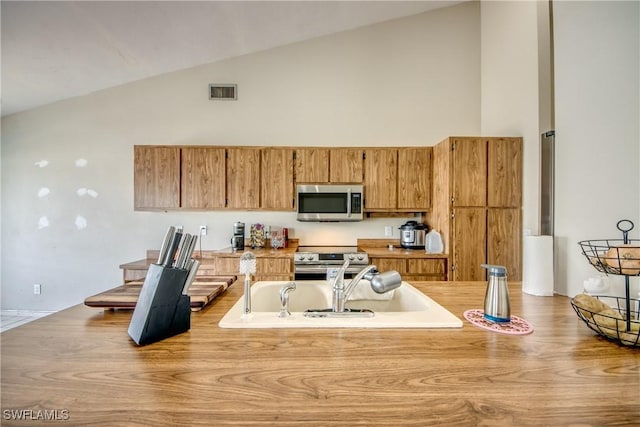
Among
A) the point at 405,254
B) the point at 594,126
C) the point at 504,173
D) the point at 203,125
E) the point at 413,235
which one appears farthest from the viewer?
the point at 203,125

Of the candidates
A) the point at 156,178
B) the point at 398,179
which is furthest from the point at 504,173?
the point at 156,178

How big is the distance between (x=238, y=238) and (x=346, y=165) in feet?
5.05

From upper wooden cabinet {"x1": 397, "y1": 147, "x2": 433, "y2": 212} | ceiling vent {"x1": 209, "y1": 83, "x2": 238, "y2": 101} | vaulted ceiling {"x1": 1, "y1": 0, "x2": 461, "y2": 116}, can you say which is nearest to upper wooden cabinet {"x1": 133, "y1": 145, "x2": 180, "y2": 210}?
ceiling vent {"x1": 209, "y1": 83, "x2": 238, "y2": 101}

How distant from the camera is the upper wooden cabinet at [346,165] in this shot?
128 inches

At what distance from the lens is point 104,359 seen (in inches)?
30.1

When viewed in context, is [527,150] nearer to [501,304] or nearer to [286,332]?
[501,304]

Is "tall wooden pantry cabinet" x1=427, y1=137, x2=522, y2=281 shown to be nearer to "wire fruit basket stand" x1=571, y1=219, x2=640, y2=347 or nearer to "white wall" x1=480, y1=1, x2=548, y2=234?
"white wall" x1=480, y1=1, x2=548, y2=234

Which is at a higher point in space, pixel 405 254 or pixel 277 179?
pixel 277 179

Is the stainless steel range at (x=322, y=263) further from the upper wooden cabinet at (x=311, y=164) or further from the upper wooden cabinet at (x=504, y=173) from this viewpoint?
the upper wooden cabinet at (x=504, y=173)

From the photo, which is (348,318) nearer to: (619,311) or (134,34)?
(619,311)

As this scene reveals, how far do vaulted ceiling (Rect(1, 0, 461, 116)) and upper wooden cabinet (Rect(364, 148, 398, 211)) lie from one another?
1654mm

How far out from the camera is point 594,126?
4.55ft

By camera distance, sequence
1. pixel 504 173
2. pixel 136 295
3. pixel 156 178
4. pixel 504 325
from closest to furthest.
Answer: pixel 504 325
pixel 136 295
pixel 504 173
pixel 156 178

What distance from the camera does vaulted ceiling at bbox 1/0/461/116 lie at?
2463mm
